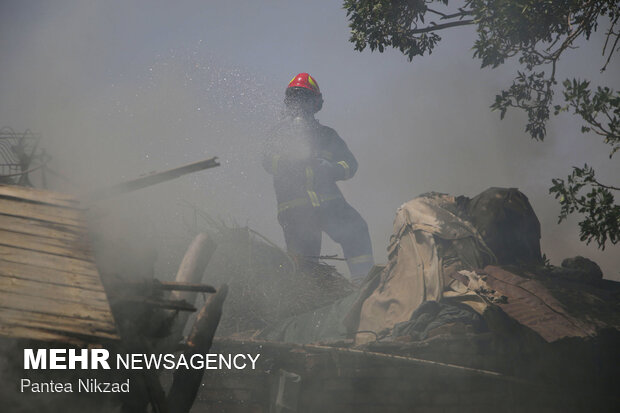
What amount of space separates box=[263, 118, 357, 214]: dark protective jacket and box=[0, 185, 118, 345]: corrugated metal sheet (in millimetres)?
5843

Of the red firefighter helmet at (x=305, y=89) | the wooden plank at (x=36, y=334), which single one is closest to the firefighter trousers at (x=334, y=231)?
the red firefighter helmet at (x=305, y=89)

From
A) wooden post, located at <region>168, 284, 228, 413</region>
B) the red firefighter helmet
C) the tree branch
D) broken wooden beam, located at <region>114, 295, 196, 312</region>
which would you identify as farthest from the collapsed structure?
the red firefighter helmet

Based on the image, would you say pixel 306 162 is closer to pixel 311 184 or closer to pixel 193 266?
pixel 311 184

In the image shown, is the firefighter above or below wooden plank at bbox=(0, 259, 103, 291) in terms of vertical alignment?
above

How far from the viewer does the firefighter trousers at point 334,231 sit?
8680 mm

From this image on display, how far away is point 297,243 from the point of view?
28.7 ft

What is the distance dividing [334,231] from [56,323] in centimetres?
696

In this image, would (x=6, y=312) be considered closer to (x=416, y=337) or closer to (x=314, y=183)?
(x=416, y=337)

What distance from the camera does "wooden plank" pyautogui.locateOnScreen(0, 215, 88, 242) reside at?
101 inches

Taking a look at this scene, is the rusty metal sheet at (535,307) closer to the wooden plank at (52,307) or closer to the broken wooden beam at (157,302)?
the broken wooden beam at (157,302)

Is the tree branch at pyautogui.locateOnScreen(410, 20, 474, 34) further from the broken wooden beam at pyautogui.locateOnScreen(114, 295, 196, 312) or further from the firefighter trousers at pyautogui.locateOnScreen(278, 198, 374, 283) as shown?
the broken wooden beam at pyautogui.locateOnScreen(114, 295, 196, 312)

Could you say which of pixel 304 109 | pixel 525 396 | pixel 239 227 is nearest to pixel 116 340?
pixel 525 396

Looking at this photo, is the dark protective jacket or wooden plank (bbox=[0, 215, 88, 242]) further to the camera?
the dark protective jacket

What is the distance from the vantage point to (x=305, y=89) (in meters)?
8.91
